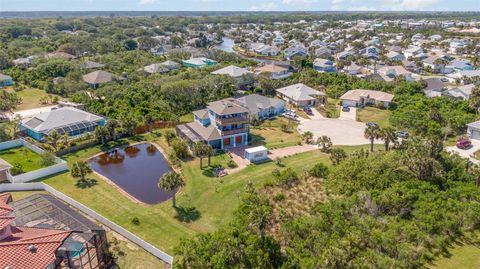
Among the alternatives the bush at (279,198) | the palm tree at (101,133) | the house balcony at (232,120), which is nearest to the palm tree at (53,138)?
the palm tree at (101,133)

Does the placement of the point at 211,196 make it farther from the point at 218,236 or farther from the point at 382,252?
the point at 382,252

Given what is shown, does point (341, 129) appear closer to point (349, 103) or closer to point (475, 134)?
point (349, 103)

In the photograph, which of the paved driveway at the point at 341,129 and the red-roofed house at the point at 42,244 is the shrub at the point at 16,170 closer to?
the red-roofed house at the point at 42,244

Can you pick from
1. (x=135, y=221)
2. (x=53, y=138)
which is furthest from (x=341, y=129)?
(x=53, y=138)

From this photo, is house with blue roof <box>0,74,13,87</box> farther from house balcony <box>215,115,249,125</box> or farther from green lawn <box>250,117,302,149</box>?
green lawn <box>250,117,302,149</box>

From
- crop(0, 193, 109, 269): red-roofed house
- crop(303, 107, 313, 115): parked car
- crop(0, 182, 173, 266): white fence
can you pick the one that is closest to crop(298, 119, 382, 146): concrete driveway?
crop(303, 107, 313, 115): parked car
